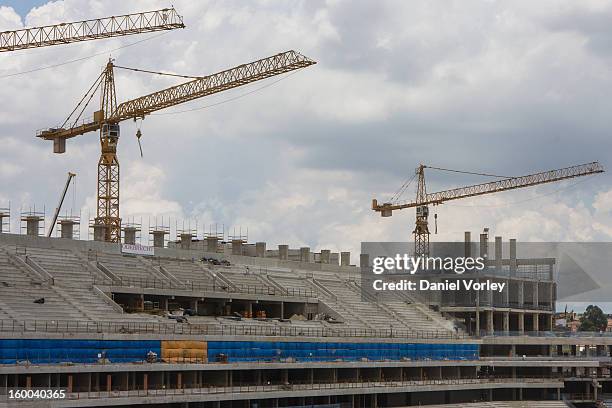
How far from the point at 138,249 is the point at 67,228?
27.6ft

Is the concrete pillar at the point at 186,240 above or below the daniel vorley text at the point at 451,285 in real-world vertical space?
above

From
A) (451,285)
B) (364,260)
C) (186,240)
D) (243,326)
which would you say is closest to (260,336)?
(243,326)

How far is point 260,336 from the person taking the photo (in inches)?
4621

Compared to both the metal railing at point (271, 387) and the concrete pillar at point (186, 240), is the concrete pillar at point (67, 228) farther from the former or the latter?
the metal railing at point (271, 387)

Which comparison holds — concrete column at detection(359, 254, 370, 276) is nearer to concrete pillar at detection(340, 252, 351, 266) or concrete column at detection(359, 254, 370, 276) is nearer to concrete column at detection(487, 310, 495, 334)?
concrete pillar at detection(340, 252, 351, 266)

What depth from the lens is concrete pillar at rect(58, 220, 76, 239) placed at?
428 feet

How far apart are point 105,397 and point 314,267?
68.1m

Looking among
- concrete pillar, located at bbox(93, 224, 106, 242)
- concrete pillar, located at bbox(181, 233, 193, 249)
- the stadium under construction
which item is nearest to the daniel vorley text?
the stadium under construction

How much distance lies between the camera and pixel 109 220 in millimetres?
160250

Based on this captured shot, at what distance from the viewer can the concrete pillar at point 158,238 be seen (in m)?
144

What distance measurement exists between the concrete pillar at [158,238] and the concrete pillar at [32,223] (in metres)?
19.3

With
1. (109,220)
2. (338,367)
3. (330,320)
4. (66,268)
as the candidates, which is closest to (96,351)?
(66,268)

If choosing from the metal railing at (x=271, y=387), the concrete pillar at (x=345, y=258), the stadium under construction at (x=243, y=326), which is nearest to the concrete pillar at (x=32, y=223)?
the stadium under construction at (x=243, y=326)

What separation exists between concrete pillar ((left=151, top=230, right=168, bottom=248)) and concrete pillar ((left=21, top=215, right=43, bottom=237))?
19.3 meters
